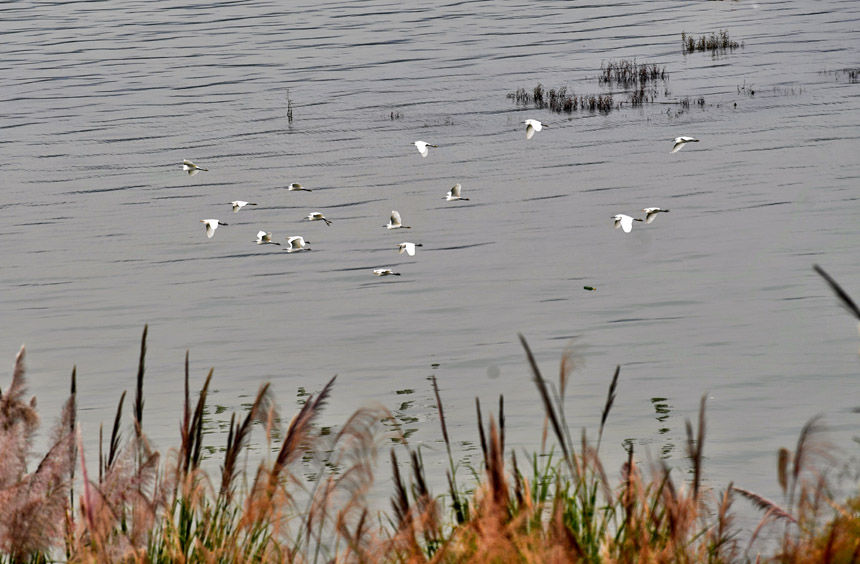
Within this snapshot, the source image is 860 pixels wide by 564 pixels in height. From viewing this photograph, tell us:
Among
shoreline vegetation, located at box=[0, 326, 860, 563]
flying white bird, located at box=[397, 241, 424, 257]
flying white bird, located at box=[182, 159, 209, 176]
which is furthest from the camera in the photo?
flying white bird, located at box=[182, 159, 209, 176]

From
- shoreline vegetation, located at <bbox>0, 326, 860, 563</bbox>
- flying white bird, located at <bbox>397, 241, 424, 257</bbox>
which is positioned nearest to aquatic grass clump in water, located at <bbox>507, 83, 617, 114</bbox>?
flying white bird, located at <bbox>397, 241, 424, 257</bbox>

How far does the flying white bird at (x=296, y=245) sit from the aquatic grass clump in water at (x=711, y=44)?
66.4 feet

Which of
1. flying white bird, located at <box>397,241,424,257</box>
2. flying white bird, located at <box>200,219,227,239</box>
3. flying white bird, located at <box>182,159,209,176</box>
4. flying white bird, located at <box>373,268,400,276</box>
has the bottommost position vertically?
flying white bird, located at <box>373,268,400,276</box>

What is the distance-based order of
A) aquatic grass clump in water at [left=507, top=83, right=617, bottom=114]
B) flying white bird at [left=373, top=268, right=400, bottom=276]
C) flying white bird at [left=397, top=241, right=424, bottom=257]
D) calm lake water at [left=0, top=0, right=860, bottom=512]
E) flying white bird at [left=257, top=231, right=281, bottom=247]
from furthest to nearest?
aquatic grass clump in water at [left=507, top=83, right=617, bottom=114], flying white bird at [left=257, top=231, right=281, bottom=247], flying white bird at [left=397, top=241, right=424, bottom=257], flying white bird at [left=373, top=268, right=400, bottom=276], calm lake water at [left=0, top=0, right=860, bottom=512]

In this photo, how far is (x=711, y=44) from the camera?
3741 cm

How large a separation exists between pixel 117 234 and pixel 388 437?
38.3 ft

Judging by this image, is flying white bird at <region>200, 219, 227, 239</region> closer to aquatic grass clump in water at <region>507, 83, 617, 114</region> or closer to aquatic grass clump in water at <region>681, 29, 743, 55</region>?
aquatic grass clump in water at <region>507, 83, 617, 114</region>

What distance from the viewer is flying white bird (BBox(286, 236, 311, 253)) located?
1833cm

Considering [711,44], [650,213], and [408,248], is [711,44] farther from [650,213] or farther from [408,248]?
[408,248]

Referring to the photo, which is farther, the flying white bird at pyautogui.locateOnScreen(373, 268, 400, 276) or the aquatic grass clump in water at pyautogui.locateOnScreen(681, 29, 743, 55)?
the aquatic grass clump in water at pyautogui.locateOnScreen(681, 29, 743, 55)

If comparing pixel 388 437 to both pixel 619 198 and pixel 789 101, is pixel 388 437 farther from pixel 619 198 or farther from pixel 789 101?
pixel 789 101

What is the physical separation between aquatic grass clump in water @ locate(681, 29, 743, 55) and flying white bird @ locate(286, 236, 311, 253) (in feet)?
66.4

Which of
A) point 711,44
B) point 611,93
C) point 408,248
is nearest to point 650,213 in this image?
point 408,248

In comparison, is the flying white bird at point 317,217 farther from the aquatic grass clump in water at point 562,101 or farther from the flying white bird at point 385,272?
the aquatic grass clump in water at point 562,101
